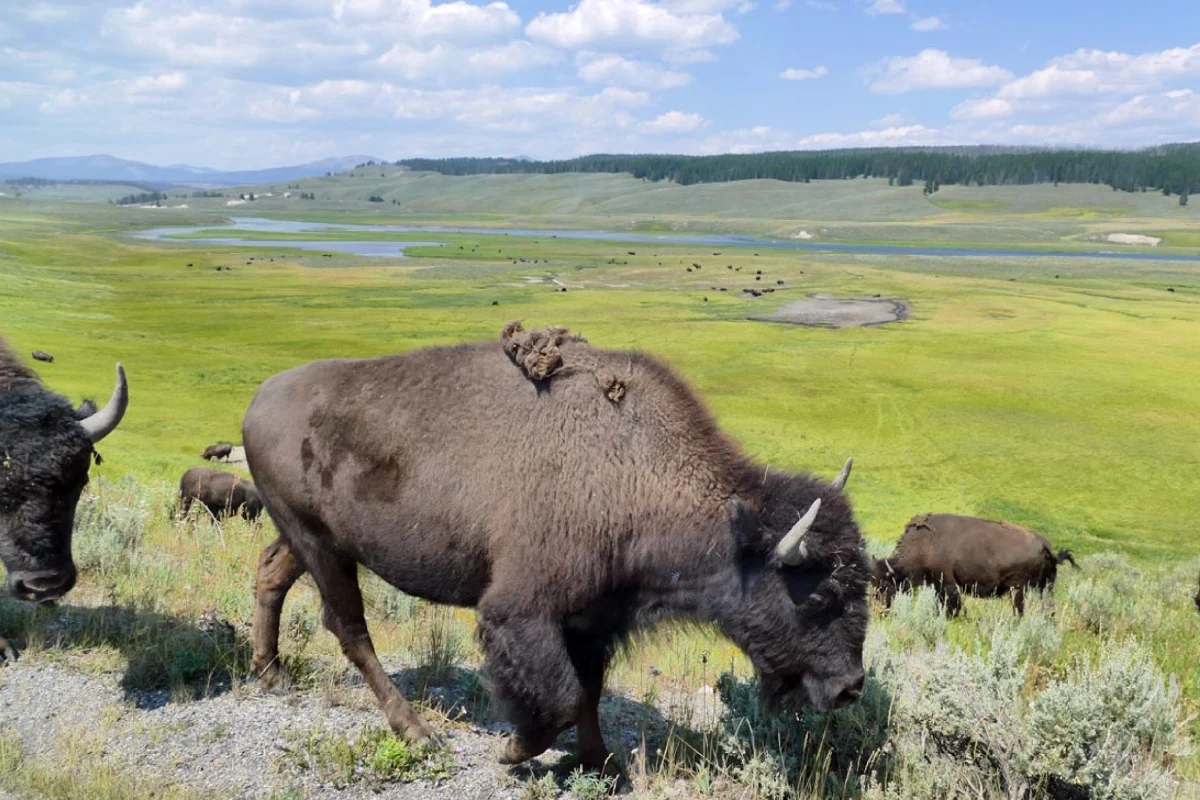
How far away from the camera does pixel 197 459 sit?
20609mm

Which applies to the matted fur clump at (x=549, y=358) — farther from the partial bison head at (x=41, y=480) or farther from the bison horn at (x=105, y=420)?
the bison horn at (x=105, y=420)

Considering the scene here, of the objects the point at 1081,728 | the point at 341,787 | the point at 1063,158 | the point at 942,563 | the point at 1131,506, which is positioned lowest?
the point at 1131,506

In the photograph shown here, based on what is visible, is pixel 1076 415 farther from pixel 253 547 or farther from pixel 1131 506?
pixel 253 547

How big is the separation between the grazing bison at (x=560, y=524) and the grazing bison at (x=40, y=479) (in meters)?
1.52

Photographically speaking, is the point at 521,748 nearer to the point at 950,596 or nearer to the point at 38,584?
the point at 38,584

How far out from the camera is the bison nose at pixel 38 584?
5574 millimetres

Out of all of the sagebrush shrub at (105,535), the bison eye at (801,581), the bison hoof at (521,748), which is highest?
the bison eye at (801,581)

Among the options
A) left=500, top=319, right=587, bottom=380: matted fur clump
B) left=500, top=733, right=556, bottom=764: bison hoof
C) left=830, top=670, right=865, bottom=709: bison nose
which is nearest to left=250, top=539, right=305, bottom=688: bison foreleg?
left=500, top=733, right=556, bottom=764: bison hoof

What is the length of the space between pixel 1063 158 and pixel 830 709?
22139 cm

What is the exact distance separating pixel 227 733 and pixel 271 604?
100cm

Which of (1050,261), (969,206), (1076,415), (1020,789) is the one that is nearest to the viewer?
(1020,789)

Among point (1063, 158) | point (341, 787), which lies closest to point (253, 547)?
point (341, 787)

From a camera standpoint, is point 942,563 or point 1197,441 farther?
point 1197,441

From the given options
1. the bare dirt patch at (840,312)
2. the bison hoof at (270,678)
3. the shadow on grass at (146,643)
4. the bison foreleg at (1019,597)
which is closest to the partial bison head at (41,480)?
the shadow on grass at (146,643)
